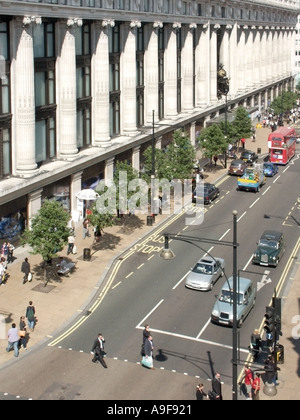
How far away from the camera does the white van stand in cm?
3716

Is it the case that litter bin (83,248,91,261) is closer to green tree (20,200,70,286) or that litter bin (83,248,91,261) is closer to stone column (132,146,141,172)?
green tree (20,200,70,286)

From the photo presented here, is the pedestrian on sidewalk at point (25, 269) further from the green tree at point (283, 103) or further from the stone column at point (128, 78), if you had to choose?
the green tree at point (283, 103)

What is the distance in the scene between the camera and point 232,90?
352 feet

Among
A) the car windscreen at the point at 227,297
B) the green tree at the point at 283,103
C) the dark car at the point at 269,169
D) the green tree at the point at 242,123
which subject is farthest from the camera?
the green tree at the point at 283,103

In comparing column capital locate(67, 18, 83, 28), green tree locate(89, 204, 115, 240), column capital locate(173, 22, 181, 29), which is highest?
column capital locate(173, 22, 181, 29)

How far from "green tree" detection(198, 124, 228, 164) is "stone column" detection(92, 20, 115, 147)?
17393mm

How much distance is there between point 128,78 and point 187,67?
799 inches

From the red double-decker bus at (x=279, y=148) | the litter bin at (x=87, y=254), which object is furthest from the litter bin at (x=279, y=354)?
the red double-decker bus at (x=279, y=148)

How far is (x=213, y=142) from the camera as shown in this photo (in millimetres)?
75375

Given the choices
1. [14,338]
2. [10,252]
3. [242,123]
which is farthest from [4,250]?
[242,123]


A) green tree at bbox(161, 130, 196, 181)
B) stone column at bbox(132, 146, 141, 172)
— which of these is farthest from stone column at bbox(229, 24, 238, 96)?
green tree at bbox(161, 130, 196, 181)

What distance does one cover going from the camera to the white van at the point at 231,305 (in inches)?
1463

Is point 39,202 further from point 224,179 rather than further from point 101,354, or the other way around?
point 224,179

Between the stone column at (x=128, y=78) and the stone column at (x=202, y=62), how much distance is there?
24968 mm
